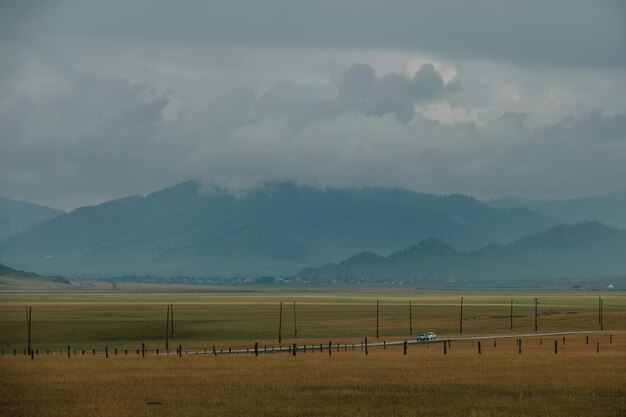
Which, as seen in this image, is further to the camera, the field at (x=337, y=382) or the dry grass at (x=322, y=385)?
the field at (x=337, y=382)

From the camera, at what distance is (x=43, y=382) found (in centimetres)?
6081

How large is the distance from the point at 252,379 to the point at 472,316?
378ft

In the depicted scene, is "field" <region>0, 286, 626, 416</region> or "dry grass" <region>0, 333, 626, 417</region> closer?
"dry grass" <region>0, 333, 626, 417</region>

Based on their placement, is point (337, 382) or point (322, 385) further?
point (337, 382)

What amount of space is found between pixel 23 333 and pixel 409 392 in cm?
9237

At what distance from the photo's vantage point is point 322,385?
188ft

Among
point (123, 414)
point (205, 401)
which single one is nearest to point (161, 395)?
point (205, 401)

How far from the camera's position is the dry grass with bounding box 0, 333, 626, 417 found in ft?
155

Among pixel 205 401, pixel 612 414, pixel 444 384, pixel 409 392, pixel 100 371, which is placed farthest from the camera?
pixel 100 371

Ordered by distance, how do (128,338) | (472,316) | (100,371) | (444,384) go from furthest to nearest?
(472,316) < (128,338) < (100,371) < (444,384)

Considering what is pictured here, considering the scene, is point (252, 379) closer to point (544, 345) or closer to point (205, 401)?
point (205, 401)

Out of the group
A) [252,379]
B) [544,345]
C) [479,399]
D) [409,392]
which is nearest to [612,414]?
[479,399]

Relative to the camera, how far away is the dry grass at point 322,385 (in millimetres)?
47156

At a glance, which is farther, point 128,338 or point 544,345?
point 128,338
